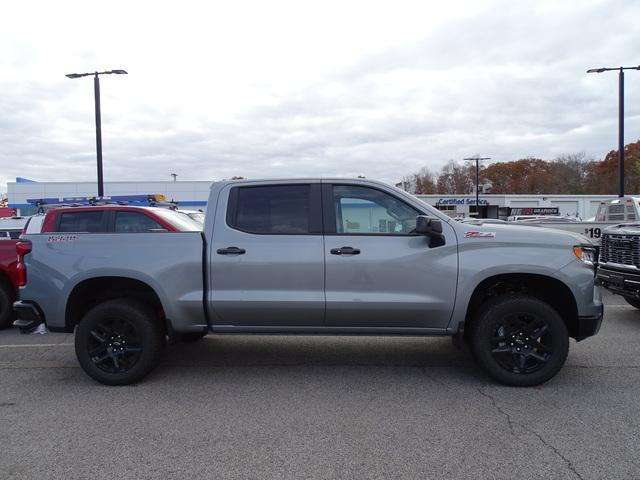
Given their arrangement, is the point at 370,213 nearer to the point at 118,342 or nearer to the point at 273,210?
the point at 273,210

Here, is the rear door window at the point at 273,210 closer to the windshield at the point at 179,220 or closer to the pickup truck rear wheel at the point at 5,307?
the windshield at the point at 179,220

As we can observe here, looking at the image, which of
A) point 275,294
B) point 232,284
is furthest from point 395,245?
point 232,284

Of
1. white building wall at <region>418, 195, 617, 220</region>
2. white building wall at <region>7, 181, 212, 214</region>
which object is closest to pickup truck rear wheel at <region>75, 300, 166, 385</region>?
white building wall at <region>7, 181, 212, 214</region>

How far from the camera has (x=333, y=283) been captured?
4809 mm

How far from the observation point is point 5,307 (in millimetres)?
7816

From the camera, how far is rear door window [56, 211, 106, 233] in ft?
27.4

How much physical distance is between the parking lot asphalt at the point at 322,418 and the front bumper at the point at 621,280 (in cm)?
153

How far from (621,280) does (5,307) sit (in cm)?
926

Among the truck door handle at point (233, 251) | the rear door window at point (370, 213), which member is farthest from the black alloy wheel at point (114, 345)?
the rear door window at point (370, 213)

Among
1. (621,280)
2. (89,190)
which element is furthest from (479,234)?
(89,190)

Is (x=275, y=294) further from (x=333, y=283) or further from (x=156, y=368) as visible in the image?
(x=156, y=368)

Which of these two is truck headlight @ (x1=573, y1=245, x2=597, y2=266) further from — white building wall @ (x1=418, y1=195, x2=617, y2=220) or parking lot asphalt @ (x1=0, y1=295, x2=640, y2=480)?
white building wall @ (x1=418, y1=195, x2=617, y2=220)

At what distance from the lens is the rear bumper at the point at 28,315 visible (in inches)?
200

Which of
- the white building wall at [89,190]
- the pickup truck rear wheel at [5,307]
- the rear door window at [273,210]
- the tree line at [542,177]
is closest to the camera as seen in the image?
the rear door window at [273,210]
